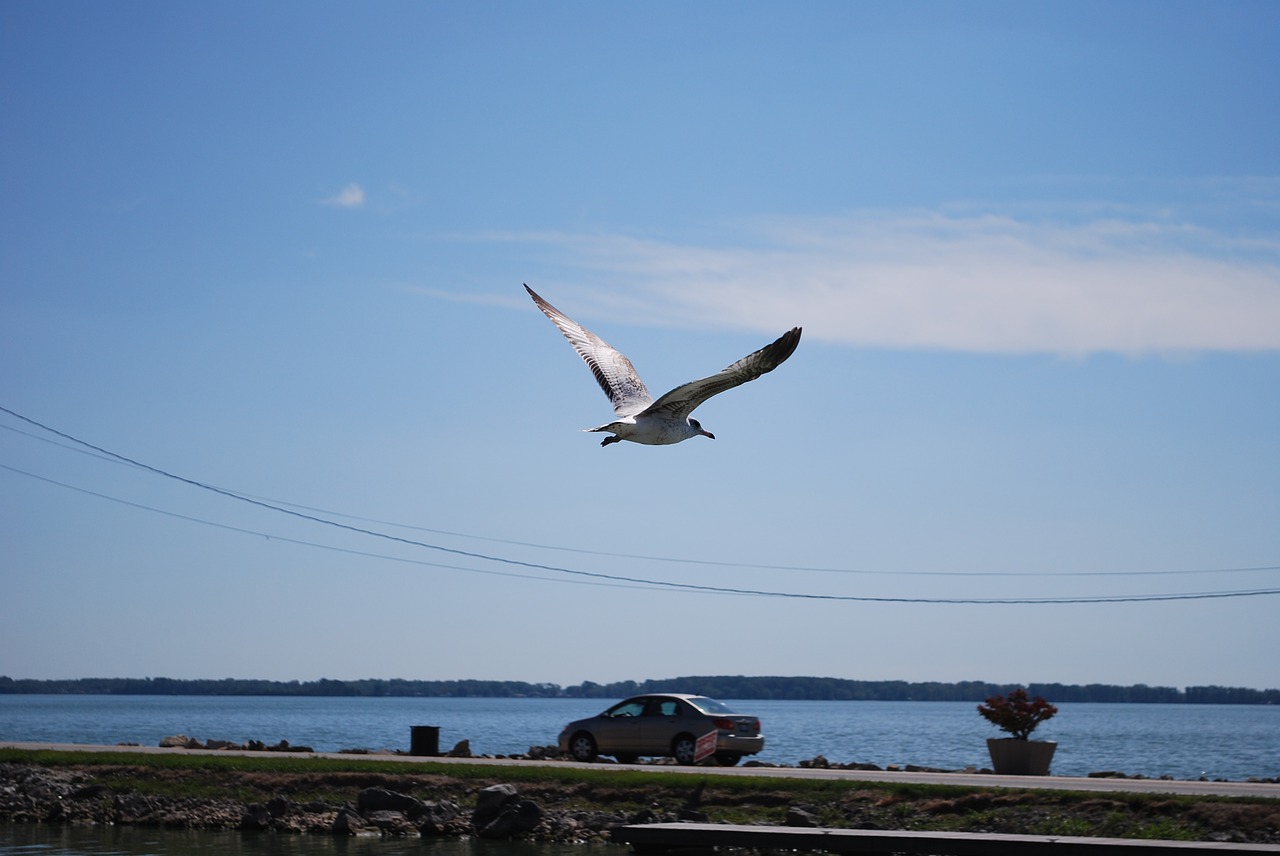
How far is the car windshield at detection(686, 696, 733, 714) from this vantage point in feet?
Result: 94.5

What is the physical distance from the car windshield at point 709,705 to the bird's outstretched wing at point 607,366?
1513 centimetres

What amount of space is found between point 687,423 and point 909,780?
12.6m

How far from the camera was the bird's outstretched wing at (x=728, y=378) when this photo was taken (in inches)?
466

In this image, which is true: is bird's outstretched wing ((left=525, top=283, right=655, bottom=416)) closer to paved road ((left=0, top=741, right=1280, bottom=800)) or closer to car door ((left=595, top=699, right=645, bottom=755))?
paved road ((left=0, top=741, right=1280, bottom=800))

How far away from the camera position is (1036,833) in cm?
1978

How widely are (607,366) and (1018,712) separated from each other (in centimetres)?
1527

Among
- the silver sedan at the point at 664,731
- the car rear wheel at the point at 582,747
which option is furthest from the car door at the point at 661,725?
the car rear wheel at the point at 582,747

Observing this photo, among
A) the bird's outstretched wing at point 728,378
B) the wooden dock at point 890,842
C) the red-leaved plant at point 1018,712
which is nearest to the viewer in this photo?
the bird's outstretched wing at point 728,378

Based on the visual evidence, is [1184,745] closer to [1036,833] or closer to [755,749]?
[755,749]

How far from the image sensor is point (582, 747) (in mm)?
29797

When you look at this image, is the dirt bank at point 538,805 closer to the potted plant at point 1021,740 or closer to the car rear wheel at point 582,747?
the car rear wheel at point 582,747

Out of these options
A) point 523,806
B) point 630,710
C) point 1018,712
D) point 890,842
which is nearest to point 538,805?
point 523,806

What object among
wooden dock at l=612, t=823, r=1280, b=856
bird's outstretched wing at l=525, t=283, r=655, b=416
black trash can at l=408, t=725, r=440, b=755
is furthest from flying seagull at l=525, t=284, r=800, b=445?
black trash can at l=408, t=725, r=440, b=755

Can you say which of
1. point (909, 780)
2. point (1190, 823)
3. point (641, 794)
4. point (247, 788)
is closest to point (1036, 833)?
point (1190, 823)
